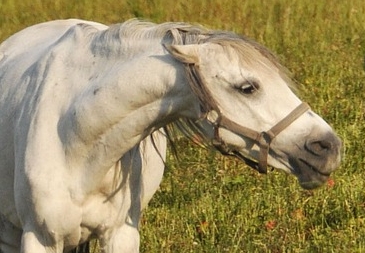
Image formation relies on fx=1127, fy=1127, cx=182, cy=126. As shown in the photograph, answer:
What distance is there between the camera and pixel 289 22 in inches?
422

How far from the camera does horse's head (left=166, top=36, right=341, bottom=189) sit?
4043mm

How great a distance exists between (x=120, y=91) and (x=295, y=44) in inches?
224

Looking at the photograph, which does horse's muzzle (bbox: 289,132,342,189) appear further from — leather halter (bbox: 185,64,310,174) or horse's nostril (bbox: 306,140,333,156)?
leather halter (bbox: 185,64,310,174)

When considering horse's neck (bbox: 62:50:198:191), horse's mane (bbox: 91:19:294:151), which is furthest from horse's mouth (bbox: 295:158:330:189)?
horse's neck (bbox: 62:50:198:191)

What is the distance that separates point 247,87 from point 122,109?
558 mm

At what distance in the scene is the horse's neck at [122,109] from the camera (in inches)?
166

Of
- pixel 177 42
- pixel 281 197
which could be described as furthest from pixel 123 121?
pixel 281 197

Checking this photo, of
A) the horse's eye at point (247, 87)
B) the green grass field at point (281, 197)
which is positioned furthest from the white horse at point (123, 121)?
the green grass field at point (281, 197)

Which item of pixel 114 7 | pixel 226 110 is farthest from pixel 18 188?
pixel 114 7

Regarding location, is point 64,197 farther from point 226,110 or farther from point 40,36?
point 40,36

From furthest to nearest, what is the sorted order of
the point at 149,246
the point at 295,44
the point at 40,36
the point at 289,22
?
the point at 289,22 → the point at 295,44 → the point at 149,246 → the point at 40,36

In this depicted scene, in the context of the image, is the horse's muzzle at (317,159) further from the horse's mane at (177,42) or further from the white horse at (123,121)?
the horse's mane at (177,42)

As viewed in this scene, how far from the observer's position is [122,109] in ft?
14.3

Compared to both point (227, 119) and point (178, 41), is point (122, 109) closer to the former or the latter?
point (178, 41)
